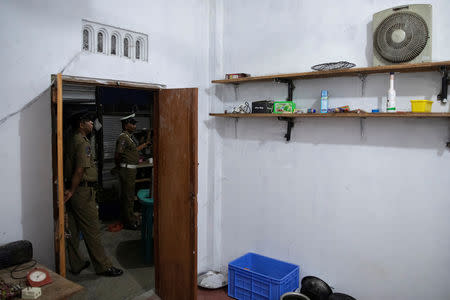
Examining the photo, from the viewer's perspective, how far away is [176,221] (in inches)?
120

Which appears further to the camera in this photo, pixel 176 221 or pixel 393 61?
pixel 176 221

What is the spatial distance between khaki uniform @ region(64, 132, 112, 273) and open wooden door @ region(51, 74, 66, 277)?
2.98ft

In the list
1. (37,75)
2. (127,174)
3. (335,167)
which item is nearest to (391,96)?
(335,167)

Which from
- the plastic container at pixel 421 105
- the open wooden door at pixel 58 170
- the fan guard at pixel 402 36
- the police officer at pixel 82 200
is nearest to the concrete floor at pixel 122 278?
the police officer at pixel 82 200

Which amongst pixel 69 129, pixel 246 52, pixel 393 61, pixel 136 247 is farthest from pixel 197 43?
pixel 136 247

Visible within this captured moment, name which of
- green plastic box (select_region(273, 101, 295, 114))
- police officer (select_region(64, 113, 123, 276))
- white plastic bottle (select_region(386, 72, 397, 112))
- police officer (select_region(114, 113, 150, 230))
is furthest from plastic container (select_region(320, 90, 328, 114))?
police officer (select_region(114, 113, 150, 230))

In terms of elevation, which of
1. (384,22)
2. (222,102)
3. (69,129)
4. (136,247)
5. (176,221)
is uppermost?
(384,22)

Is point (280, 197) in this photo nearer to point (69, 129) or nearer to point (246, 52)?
point (246, 52)

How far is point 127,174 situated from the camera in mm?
5023

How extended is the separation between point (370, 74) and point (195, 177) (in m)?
1.62

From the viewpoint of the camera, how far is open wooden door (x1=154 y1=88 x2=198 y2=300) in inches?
113

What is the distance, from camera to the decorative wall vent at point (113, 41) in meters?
2.59

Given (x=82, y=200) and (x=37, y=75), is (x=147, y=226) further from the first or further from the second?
(x=37, y=75)

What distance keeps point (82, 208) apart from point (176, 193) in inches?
42.3
